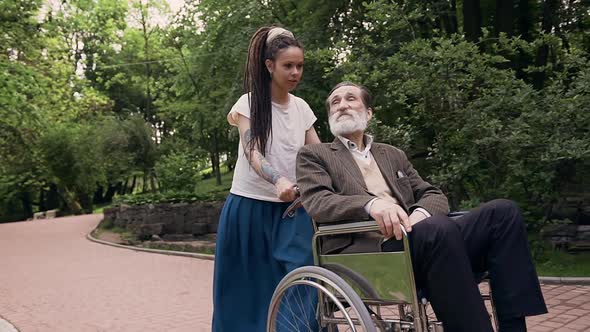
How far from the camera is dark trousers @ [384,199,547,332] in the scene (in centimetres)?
205

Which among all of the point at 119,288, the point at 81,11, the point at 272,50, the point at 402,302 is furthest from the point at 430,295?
the point at 81,11

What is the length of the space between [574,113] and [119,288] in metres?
5.43

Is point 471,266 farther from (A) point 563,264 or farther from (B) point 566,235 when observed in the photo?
(B) point 566,235

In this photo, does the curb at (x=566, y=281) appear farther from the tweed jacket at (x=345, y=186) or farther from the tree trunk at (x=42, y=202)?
the tree trunk at (x=42, y=202)

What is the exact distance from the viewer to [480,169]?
272 inches

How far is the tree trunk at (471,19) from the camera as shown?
9.78 meters

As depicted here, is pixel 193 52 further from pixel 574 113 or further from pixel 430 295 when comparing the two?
pixel 430 295

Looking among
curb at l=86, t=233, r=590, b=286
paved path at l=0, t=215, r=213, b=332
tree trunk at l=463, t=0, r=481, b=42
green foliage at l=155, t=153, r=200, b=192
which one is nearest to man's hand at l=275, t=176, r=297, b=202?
paved path at l=0, t=215, r=213, b=332

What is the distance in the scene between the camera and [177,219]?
50.3 feet

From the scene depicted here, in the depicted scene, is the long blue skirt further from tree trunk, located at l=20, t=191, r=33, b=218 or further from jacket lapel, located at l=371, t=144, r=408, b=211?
tree trunk, located at l=20, t=191, r=33, b=218

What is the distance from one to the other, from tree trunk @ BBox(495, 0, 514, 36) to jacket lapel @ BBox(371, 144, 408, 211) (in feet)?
25.2

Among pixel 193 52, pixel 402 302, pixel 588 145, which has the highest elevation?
pixel 193 52

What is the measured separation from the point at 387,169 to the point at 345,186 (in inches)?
9.3

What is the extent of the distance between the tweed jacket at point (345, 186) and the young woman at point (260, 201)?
168 millimetres
